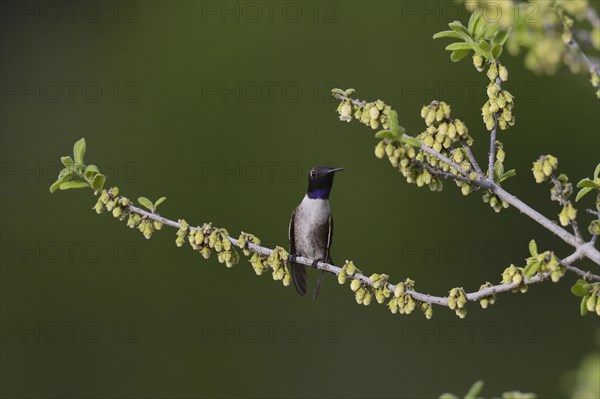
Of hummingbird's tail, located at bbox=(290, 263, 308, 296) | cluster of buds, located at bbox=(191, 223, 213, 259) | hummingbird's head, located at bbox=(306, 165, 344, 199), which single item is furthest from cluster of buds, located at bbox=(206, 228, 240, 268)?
hummingbird's head, located at bbox=(306, 165, 344, 199)

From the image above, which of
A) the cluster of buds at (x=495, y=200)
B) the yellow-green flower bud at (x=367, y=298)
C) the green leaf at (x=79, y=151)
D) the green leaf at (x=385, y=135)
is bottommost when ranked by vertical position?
the yellow-green flower bud at (x=367, y=298)

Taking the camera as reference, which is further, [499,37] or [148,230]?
[148,230]

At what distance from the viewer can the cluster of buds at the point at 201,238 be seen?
1.68 m

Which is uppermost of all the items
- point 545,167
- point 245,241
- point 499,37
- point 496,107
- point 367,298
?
point 499,37

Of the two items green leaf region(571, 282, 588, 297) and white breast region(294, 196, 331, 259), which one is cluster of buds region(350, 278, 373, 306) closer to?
green leaf region(571, 282, 588, 297)

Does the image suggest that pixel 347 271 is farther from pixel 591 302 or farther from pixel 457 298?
pixel 591 302

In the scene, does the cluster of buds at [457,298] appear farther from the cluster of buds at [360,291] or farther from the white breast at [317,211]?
the white breast at [317,211]

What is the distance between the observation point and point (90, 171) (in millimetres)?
1611

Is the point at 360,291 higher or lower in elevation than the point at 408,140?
lower

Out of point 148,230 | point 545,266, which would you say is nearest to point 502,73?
point 545,266

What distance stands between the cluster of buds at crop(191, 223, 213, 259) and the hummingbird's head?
3.26 feet

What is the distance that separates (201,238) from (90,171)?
25cm

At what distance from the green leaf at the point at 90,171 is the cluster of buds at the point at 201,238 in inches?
8.5

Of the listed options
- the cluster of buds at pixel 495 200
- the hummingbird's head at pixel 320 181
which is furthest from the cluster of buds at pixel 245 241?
the hummingbird's head at pixel 320 181
